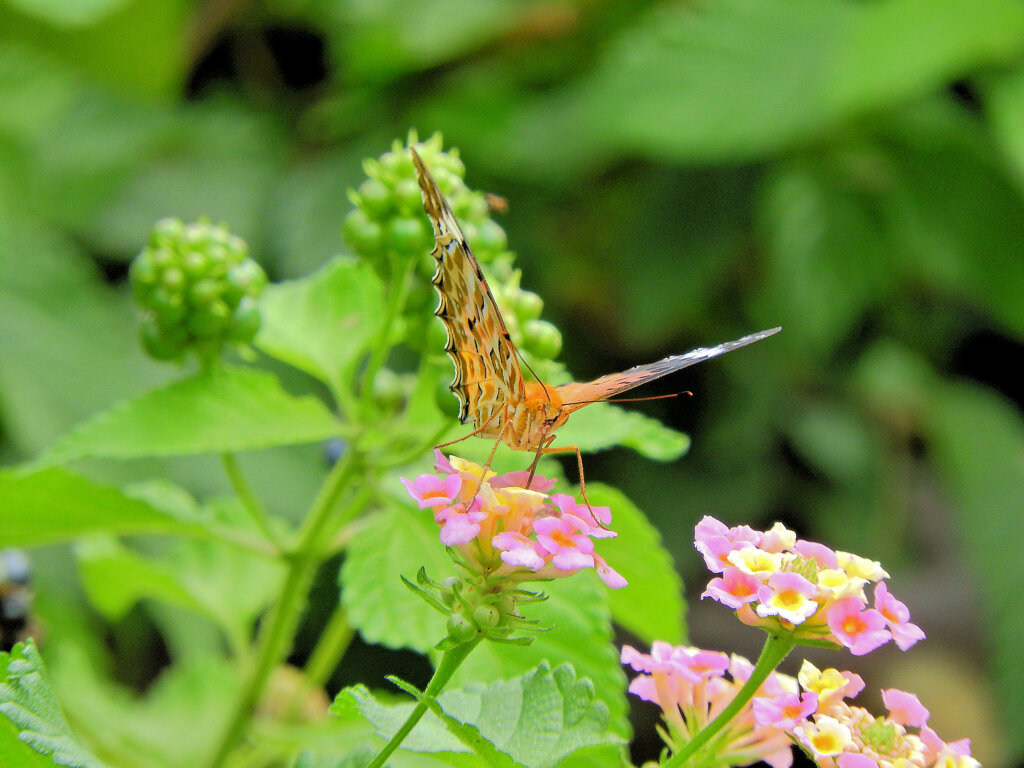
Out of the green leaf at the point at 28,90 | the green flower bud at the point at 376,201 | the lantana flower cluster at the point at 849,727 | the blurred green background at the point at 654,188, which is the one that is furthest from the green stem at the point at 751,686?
the green leaf at the point at 28,90

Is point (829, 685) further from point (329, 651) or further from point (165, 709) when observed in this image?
point (165, 709)

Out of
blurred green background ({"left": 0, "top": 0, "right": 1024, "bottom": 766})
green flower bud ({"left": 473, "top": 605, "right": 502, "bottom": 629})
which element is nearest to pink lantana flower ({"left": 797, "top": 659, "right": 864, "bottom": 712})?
green flower bud ({"left": 473, "top": 605, "right": 502, "bottom": 629})

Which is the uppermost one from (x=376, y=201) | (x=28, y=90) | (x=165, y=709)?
(x=28, y=90)

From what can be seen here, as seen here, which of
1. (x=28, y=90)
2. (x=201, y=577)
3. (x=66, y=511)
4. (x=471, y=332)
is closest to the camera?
(x=471, y=332)

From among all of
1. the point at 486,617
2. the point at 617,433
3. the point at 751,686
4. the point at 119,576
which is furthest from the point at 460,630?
the point at 119,576

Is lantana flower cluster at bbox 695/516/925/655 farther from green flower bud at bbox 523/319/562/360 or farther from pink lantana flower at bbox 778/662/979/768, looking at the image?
green flower bud at bbox 523/319/562/360

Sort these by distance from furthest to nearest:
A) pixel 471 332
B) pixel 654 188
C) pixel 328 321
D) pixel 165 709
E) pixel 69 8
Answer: pixel 654 188 → pixel 69 8 → pixel 165 709 → pixel 328 321 → pixel 471 332
